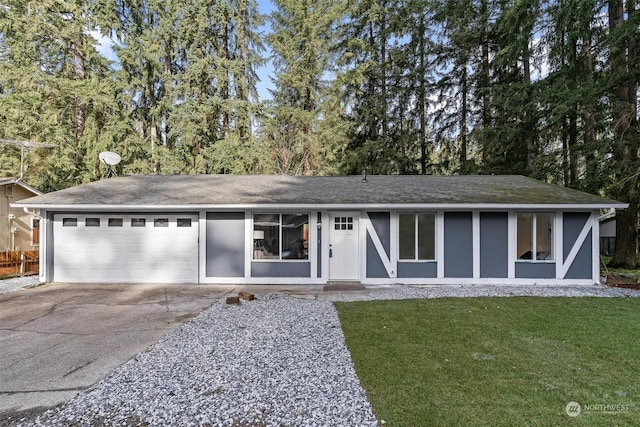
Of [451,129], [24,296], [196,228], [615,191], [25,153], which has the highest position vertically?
[451,129]

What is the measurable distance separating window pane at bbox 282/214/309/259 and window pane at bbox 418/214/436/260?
9.89ft

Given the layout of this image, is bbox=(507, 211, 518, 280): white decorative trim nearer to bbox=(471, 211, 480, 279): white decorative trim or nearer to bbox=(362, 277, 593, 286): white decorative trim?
bbox=(362, 277, 593, 286): white decorative trim

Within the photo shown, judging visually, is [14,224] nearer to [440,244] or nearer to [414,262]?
[414,262]

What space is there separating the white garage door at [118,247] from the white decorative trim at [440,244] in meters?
6.65

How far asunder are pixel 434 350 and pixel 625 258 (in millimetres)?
11604

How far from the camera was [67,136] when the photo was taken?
16812 mm

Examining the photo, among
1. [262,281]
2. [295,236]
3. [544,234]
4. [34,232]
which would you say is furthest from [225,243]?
[34,232]

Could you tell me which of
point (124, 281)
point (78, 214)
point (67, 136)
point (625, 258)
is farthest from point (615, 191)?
point (67, 136)

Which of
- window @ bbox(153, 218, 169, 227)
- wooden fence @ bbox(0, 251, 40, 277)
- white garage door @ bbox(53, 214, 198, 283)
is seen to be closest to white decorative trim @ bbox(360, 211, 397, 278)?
white garage door @ bbox(53, 214, 198, 283)

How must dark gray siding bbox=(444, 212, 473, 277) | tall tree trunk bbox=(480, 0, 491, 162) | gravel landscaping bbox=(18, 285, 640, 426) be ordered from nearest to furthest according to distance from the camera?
gravel landscaping bbox=(18, 285, 640, 426) < dark gray siding bbox=(444, 212, 473, 277) < tall tree trunk bbox=(480, 0, 491, 162)

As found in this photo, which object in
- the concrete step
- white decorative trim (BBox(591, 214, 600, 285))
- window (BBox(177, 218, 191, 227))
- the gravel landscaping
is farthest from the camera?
window (BBox(177, 218, 191, 227))

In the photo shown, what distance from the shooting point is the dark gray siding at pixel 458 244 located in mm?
9125

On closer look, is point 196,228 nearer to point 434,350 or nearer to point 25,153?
point 434,350

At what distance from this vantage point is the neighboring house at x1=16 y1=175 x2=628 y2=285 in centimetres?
898
